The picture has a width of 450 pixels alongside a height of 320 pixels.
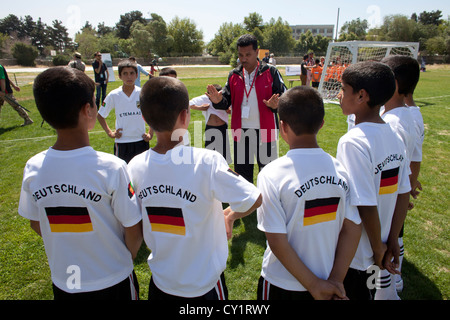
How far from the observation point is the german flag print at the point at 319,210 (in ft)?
4.95

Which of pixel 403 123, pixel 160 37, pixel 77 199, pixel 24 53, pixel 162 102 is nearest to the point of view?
pixel 77 199

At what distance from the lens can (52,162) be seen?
147 centimetres

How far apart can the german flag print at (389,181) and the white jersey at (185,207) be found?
0.92m

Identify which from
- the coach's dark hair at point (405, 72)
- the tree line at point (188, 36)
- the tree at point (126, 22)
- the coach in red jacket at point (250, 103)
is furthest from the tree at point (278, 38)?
the coach's dark hair at point (405, 72)

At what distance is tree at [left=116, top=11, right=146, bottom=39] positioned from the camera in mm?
80188

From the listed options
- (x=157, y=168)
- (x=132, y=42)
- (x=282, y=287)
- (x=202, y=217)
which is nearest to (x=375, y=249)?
(x=282, y=287)

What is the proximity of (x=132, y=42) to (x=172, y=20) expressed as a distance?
1439cm

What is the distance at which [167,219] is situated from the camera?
1561 mm

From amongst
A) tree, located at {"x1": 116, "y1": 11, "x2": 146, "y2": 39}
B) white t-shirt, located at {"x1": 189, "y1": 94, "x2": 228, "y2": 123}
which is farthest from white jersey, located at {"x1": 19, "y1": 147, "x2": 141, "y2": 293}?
tree, located at {"x1": 116, "y1": 11, "x2": 146, "y2": 39}

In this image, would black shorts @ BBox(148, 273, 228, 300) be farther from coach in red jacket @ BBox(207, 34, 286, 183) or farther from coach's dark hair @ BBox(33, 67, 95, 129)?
coach in red jacket @ BBox(207, 34, 286, 183)

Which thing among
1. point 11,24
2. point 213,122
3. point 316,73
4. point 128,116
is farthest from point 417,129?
point 11,24

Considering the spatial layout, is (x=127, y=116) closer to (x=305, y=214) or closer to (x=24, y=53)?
(x=305, y=214)

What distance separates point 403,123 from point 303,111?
123cm

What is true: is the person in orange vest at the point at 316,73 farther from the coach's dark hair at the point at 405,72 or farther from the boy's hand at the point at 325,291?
the boy's hand at the point at 325,291
